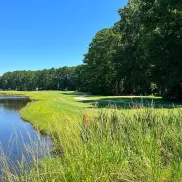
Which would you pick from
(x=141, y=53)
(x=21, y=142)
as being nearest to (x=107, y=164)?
(x=21, y=142)

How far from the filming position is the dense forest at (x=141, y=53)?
25.9 metres

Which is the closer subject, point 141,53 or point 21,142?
point 21,142

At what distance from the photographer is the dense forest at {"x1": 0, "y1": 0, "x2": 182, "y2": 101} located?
2587 centimetres

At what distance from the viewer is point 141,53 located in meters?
40.8

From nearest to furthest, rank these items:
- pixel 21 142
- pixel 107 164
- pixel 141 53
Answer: pixel 107 164 → pixel 21 142 → pixel 141 53

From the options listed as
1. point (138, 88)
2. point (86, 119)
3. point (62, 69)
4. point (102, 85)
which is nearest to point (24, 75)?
point (62, 69)

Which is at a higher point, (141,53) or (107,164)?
(141,53)

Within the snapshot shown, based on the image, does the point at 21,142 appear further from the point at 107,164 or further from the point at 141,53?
the point at 141,53

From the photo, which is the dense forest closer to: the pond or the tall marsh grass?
the pond

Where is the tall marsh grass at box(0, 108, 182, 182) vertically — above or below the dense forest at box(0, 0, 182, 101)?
below

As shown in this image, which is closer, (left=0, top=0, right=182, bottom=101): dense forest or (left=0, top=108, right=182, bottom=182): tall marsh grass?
(left=0, top=108, right=182, bottom=182): tall marsh grass

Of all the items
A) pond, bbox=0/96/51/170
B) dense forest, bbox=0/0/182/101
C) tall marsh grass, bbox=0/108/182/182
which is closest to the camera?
tall marsh grass, bbox=0/108/182/182

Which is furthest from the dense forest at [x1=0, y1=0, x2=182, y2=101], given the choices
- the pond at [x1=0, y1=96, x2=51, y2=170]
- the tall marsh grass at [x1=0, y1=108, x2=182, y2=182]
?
the tall marsh grass at [x1=0, y1=108, x2=182, y2=182]

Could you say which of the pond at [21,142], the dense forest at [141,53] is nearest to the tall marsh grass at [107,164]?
the pond at [21,142]
